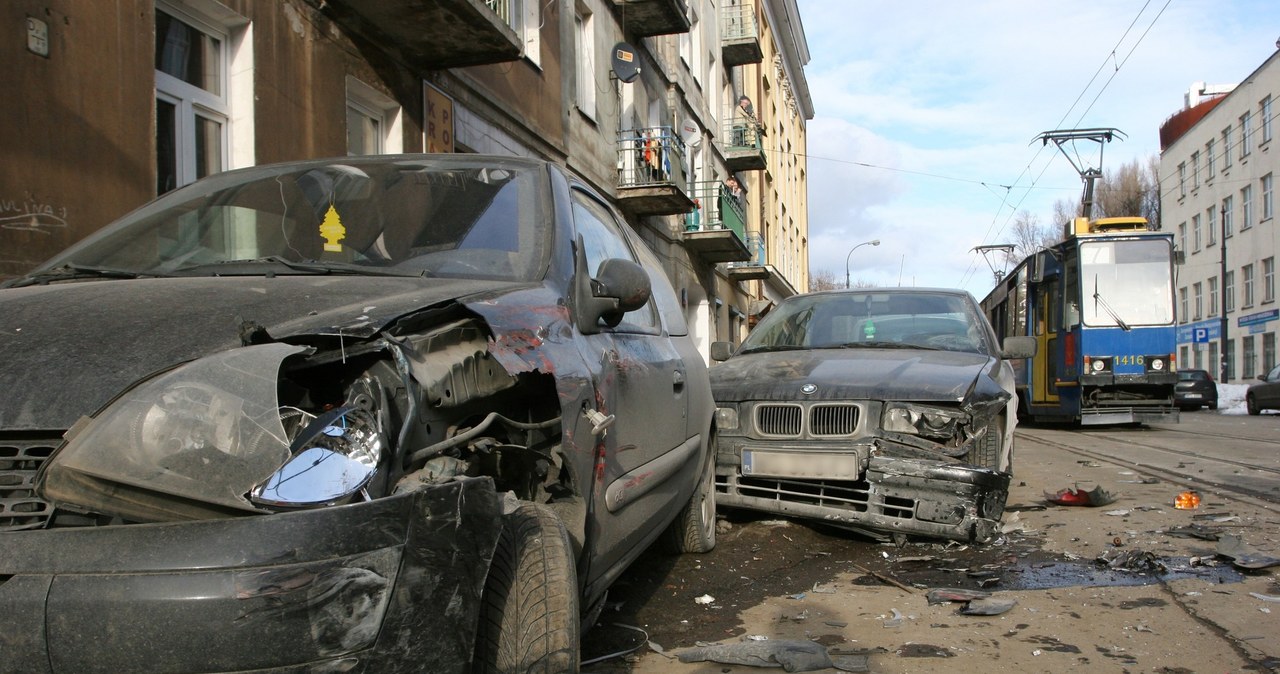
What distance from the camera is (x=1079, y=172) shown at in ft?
72.7

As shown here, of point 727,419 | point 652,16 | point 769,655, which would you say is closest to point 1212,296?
point 652,16

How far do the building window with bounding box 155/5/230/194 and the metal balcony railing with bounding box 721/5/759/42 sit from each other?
22678 millimetres

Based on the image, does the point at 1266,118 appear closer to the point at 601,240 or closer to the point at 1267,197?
the point at 1267,197

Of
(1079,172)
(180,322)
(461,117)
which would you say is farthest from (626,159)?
(180,322)

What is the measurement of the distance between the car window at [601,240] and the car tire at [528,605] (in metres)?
1.14

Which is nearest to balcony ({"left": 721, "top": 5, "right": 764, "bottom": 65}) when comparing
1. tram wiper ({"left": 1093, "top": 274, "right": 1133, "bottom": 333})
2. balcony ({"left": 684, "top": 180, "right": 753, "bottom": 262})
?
balcony ({"left": 684, "top": 180, "right": 753, "bottom": 262})

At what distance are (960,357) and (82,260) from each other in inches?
187

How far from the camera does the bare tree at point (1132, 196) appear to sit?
5659 centimetres

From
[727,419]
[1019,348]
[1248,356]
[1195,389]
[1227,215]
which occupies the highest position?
[1227,215]

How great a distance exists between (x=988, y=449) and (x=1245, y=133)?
4194 centimetres

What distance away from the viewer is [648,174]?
18156mm

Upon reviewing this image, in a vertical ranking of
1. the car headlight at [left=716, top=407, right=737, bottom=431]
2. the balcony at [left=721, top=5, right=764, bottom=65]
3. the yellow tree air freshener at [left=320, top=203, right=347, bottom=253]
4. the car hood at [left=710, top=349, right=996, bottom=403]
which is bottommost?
the car headlight at [left=716, top=407, right=737, bottom=431]

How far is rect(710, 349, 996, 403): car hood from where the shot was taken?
4.99 m

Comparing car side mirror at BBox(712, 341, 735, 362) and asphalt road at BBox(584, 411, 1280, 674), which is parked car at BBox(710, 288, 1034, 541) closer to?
asphalt road at BBox(584, 411, 1280, 674)
